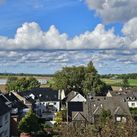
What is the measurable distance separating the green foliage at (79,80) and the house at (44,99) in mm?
11788

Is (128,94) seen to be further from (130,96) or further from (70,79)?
(70,79)

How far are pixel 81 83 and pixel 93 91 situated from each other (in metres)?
7.74

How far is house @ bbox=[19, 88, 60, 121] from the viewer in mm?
85287

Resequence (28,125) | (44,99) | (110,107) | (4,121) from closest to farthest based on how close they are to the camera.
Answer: (4,121)
(28,125)
(110,107)
(44,99)

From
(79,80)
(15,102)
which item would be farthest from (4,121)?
(79,80)

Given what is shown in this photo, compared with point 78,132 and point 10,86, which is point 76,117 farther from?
point 10,86

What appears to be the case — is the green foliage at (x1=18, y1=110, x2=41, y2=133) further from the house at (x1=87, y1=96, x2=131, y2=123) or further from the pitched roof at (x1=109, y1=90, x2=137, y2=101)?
the pitched roof at (x1=109, y1=90, x2=137, y2=101)

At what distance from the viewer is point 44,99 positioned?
298 feet

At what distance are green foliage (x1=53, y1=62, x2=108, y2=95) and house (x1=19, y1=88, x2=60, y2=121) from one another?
11.8 meters

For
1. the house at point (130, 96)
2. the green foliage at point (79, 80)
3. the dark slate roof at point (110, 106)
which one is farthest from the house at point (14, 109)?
the house at point (130, 96)

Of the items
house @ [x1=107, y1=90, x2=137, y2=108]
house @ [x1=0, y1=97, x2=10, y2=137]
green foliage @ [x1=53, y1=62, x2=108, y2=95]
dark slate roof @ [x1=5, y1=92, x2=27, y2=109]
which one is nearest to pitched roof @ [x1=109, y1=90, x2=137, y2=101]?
house @ [x1=107, y1=90, x2=137, y2=108]

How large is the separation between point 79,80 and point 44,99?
67.2 ft

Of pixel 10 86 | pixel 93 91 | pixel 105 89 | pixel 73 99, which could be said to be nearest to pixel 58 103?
pixel 73 99

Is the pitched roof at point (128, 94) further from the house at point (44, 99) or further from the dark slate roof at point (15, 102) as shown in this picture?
the dark slate roof at point (15, 102)
